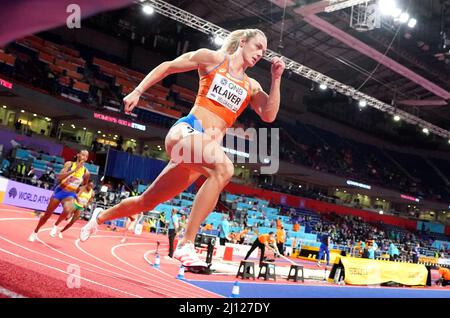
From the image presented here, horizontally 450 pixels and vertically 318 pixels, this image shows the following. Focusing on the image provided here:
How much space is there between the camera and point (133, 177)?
82.0 ft

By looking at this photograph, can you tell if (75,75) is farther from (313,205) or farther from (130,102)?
(130,102)

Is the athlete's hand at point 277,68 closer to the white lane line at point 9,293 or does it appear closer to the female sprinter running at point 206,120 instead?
the female sprinter running at point 206,120

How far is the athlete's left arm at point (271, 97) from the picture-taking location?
3596mm

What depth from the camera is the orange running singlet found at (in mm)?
3453

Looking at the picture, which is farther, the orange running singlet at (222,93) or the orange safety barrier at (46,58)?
the orange safety barrier at (46,58)

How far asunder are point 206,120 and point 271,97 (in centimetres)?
70

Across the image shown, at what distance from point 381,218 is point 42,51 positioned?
34405 millimetres

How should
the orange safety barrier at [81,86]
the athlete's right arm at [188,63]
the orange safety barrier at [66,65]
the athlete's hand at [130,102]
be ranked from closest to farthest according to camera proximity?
Answer: the athlete's hand at [130,102], the athlete's right arm at [188,63], the orange safety barrier at [81,86], the orange safety barrier at [66,65]

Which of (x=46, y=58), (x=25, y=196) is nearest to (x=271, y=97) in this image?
(x=25, y=196)

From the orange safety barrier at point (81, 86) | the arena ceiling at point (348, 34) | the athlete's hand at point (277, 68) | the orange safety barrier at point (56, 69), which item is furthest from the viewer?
the orange safety barrier at point (81, 86)

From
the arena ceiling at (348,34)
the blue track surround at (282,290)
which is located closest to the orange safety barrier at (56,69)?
the arena ceiling at (348,34)
